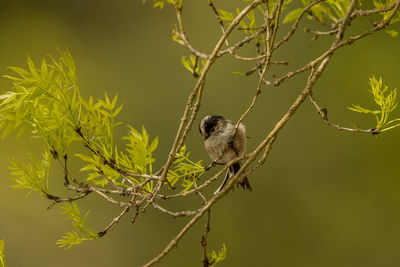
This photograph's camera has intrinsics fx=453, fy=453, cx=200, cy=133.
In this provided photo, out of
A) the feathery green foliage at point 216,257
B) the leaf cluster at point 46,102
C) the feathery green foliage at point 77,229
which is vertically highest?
the leaf cluster at point 46,102

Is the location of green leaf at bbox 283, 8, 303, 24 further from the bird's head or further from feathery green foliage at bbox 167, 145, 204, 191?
the bird's head

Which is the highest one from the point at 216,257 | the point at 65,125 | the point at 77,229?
the point at 65,125

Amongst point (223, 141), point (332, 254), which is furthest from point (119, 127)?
point (223, 141)

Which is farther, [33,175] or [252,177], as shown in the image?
[252,177]

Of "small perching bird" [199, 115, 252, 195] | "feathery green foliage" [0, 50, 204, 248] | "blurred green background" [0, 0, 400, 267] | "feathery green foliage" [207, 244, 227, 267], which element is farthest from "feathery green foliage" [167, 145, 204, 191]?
"blurred green background" [0, 0, 400, 267]

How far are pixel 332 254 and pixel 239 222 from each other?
1.75ft

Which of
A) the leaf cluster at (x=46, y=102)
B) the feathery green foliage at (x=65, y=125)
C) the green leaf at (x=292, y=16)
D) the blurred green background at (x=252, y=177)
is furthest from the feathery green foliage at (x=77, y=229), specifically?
the blurred green background at (x=252, y=177)

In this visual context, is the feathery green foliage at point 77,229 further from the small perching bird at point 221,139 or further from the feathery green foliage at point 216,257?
the small perching bird at point 221,139

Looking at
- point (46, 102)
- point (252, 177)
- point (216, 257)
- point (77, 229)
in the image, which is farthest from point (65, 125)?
point (252, 177)

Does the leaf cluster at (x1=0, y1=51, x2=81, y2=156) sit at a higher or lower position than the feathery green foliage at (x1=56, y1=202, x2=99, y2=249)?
higher

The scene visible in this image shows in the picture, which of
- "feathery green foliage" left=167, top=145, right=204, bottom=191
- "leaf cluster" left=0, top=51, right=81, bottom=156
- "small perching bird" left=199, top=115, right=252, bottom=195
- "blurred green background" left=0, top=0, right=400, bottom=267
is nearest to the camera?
"leaf cluster" left=0, top=51, right=81, bottom=156

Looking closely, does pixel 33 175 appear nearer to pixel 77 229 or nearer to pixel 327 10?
pixel 77 229

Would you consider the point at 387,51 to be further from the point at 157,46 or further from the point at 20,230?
the point at 20,230

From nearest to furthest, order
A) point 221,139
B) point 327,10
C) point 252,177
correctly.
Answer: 1. point 327,10
2. point 221,139
3. point 252,177
